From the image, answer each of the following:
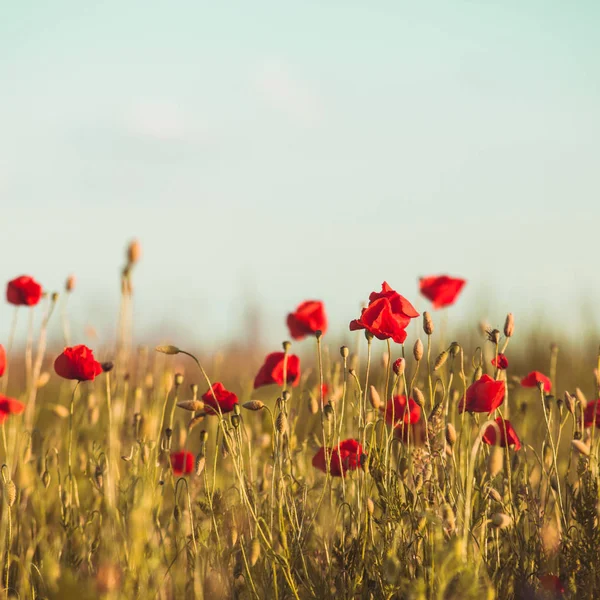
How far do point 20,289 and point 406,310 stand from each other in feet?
5.18

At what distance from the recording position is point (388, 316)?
2.28 metres

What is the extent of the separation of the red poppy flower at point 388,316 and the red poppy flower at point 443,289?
73 centimetres

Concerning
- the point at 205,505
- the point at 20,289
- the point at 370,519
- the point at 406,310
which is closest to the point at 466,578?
the point at 370,519

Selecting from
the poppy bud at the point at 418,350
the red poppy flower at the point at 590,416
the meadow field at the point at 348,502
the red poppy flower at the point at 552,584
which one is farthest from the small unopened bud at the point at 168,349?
the red poppy flower at the point at 590,416

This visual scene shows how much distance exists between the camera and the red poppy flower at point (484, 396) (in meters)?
2.17

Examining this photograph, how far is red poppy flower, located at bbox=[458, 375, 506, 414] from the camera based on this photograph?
7.11ft

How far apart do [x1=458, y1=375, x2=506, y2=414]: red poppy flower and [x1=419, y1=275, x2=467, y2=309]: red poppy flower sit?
0.81 m

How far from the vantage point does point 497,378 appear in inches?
96.0

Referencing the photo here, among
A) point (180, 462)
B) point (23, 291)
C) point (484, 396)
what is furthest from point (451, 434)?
point (23, 291)

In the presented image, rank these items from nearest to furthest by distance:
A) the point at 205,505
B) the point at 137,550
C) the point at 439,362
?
the point at 137,550 → the point at 439,362 → the point at 205,505

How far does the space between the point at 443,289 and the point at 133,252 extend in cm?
165

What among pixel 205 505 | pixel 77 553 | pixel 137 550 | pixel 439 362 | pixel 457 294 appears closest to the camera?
pixel 137 550

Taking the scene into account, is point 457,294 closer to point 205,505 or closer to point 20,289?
point 205,505

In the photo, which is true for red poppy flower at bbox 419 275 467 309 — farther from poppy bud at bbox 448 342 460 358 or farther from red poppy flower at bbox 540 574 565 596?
red poppy flower at bbox 540 574 565 596
